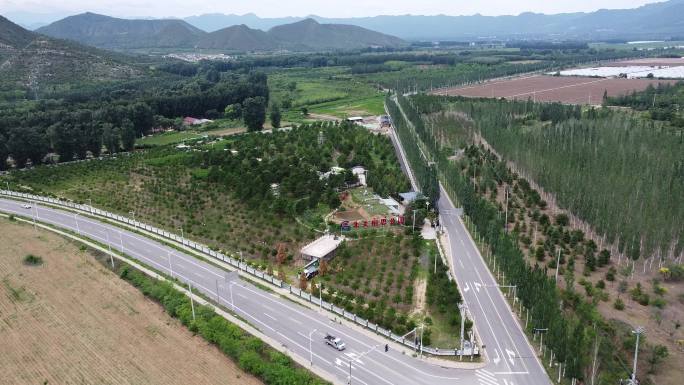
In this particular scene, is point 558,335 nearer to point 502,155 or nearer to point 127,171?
point 502,155

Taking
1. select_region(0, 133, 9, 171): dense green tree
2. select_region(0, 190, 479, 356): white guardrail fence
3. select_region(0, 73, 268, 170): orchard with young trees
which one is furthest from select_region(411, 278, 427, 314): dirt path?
select_region(0, 133, 9, 171): dense green tree

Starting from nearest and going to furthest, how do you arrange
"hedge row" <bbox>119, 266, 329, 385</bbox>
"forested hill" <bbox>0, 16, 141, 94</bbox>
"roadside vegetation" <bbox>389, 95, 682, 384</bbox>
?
"hedge row" <bbox>119, 266, 329, 385</bbox>, "roadside vegetation" <bbox>389, 95, 682, 384</bbox>, "forested hill" <bbox>0, 16, 141, 94</bbox>

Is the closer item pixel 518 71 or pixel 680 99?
pixel 680 99

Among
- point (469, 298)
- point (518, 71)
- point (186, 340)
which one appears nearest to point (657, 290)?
point (469, 298)

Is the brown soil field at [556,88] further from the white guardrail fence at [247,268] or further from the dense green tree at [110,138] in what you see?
the white guardrail fence at [247,268]

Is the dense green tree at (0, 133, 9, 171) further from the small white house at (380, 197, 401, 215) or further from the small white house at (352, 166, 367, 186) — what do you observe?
the small white house at (380, 197, 401, 215)

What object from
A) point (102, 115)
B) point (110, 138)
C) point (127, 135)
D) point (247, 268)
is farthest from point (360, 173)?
point (102, 115)

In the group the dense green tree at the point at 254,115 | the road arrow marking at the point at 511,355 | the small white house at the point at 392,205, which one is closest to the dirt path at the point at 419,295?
the road arrow marking at the point at 511,355
